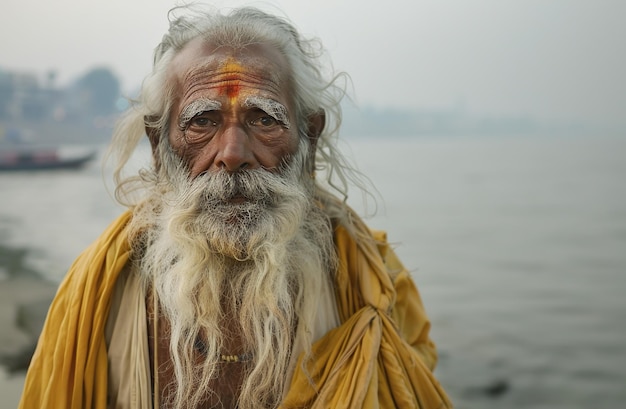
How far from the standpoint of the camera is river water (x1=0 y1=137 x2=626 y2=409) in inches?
130

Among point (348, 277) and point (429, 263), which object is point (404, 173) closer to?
point (429, 263)

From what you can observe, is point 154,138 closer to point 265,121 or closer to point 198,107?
point 198,107

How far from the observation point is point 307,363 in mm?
1758

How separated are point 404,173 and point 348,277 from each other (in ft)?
9.00

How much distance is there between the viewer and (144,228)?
6.28ft

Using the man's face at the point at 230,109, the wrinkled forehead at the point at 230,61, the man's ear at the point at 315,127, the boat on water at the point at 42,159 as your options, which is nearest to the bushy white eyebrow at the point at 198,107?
the man's face at the point at 230,109

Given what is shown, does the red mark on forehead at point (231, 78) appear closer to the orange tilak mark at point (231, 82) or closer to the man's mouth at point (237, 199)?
the orange tilak mark at point (231, 82)

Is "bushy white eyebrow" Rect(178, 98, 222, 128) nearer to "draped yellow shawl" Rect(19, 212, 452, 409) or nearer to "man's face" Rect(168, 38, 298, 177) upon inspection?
"man's face" Rect(168, 38, 298, 177)

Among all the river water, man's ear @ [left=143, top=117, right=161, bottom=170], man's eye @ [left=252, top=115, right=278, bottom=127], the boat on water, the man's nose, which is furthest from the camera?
the boat on water

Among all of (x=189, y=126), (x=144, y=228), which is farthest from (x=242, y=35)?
(x=144, y=228)

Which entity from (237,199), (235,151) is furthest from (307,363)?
(235,151)

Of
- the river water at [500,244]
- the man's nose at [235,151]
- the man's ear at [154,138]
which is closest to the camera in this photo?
the man's nose at [235,151]

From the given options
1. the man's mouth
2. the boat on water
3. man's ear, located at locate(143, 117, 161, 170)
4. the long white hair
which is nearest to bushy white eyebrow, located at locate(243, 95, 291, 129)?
the long white hair

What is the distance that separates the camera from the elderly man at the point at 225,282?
169 centimetres
